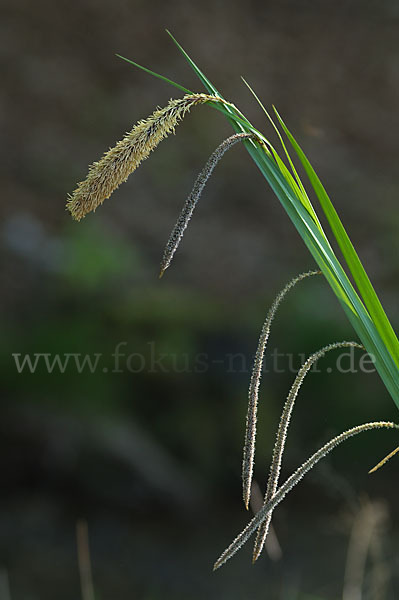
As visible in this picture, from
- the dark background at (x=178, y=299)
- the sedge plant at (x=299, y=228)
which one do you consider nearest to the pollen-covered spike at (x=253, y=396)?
the sedge plant at (x=299, y=228)

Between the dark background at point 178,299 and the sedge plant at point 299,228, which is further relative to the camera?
the dark background at point 178,299

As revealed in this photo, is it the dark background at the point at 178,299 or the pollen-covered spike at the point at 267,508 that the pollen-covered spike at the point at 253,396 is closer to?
the pollen-covered spike at the point at 267,508

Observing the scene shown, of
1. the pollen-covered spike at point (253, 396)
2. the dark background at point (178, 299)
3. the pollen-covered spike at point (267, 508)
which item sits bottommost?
the pollen-covered spike at point (267, 508)

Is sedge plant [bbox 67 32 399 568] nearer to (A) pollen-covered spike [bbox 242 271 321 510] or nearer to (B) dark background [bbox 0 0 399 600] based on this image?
(A) pollen-covered spike [bbox 242 271 321 510]

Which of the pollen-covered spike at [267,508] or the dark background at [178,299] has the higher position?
the dark background at [178,299]

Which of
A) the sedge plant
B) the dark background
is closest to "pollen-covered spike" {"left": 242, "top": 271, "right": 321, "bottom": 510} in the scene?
the sedge plant

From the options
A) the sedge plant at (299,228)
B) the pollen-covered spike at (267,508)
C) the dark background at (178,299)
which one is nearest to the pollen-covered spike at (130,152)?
the sedge plant at (299,228)
